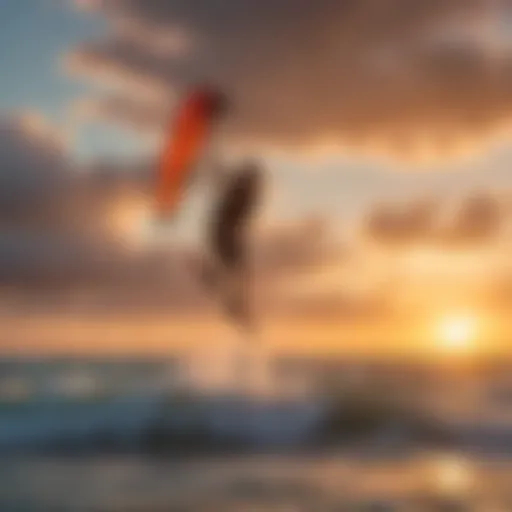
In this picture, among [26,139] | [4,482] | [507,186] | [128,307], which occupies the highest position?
[26,139]

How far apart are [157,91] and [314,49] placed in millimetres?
207

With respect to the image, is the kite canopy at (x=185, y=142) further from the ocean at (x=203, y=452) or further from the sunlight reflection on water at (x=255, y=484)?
the sunlight reflection on water at (x=255, y=484)

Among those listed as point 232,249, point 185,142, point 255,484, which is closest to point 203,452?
point 255,484

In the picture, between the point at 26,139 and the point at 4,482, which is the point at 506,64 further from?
the point at 4,482

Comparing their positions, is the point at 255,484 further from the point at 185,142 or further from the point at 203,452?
the point at 185,142

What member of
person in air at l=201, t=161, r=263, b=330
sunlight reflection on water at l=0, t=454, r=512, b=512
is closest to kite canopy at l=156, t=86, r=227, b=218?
person in air at l=201, t=161, r=263, b=330

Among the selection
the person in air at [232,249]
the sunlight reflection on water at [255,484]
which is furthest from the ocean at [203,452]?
the person in air at [232,249]

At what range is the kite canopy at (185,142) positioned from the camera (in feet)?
4.79

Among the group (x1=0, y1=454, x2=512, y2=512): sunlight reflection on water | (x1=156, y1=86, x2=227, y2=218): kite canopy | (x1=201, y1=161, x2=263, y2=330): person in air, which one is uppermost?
(x1=156, y1=86, x2=227, y2=218): kite canopy

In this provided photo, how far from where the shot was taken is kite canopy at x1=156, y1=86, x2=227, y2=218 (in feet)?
4.79

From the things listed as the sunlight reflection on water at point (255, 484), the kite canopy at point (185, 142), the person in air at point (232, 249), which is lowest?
the sunlight reflection on water at point (255, 484)

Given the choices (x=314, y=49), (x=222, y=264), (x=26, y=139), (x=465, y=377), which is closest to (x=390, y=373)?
(x=465, y=377)

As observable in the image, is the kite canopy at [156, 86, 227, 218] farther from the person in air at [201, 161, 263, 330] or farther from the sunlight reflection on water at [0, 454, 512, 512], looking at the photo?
the sunlight reflection on water at [0, 454, 512, 512]

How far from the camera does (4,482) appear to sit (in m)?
1.45
